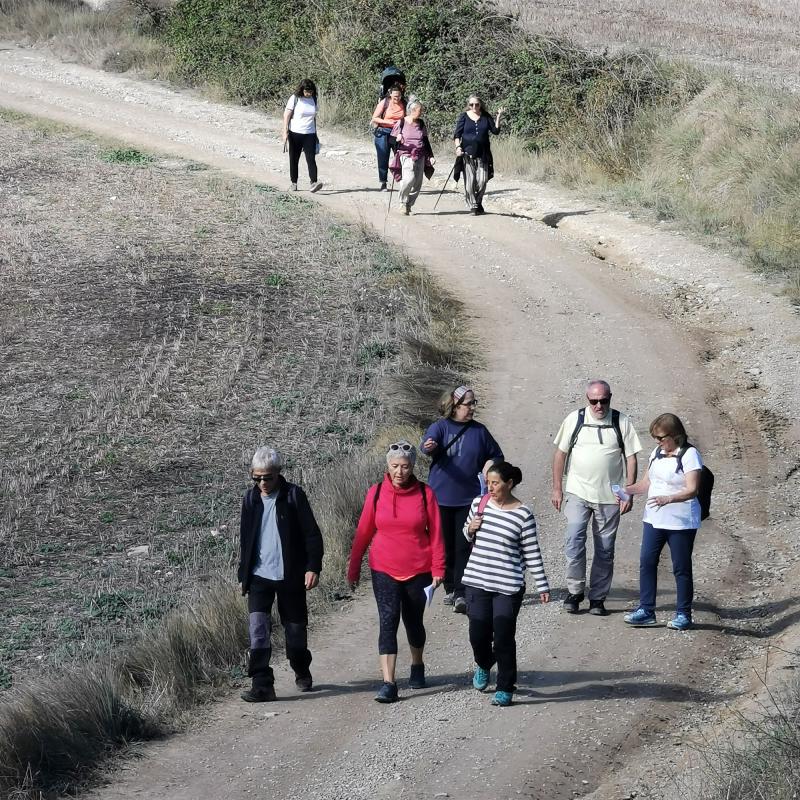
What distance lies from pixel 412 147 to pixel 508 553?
12673 millimetres

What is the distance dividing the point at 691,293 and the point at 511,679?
1075 cm

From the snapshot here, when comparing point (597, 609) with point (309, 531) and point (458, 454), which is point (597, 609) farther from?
point (309, 531)

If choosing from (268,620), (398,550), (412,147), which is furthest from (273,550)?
(412,147)

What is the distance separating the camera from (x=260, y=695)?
784 centimetres

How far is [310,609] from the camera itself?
9422mm

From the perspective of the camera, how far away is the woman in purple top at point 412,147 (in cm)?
1911

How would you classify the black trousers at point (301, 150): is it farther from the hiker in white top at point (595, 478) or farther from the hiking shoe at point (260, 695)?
the hiking shoe at point (260, 695)

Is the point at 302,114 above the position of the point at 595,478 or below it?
above

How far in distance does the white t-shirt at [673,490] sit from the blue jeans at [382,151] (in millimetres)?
12924

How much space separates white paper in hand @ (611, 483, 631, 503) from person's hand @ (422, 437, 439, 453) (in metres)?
1.27

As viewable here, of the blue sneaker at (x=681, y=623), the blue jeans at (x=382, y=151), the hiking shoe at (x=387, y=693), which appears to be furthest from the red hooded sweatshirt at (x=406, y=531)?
the blue jeans at (x=382, y=151)

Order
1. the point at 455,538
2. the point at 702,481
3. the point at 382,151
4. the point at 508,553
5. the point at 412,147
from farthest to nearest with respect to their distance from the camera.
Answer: the point at 382,151 < the point at 412,147 < the point at 455,538 < the point at 702,481 < the point at 508,553

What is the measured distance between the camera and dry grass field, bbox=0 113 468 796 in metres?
A: 8.40

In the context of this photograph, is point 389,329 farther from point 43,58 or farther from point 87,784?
point 43,58
